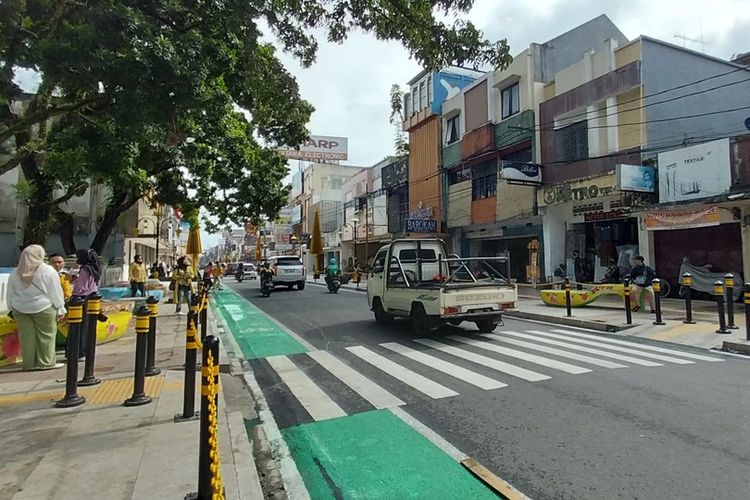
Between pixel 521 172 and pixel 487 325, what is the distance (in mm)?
11797

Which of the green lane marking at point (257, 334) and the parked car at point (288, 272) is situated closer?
the green lane marking at point (257, 334)

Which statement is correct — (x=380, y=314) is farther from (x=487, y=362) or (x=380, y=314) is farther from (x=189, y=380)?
(x=189, y=380)

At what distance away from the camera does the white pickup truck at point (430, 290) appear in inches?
374

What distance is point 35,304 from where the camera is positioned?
650 centimetres

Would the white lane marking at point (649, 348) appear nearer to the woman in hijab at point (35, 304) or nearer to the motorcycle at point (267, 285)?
the woman in hijab at point (35, 304)

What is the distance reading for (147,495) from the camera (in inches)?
126

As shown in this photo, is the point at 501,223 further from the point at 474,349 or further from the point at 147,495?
the point at 147,495

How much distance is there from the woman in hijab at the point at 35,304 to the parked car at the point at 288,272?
59.8 feet

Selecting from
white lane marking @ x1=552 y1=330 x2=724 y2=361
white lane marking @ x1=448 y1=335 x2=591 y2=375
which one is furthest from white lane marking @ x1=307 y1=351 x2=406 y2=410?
white lane marking @ x1=552 y1=330 x2=724 y2=361

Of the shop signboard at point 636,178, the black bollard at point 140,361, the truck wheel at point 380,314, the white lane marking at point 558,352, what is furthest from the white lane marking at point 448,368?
the shop signboard at point 636,178

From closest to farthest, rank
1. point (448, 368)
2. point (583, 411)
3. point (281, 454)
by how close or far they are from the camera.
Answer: point (281, 454)
point (583, 411)
point (448, 368)

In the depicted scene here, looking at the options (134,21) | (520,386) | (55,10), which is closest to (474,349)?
(520,386)

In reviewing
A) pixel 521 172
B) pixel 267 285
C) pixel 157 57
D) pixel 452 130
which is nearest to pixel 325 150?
pixel 452 130

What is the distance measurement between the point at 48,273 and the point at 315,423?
4424 mm
